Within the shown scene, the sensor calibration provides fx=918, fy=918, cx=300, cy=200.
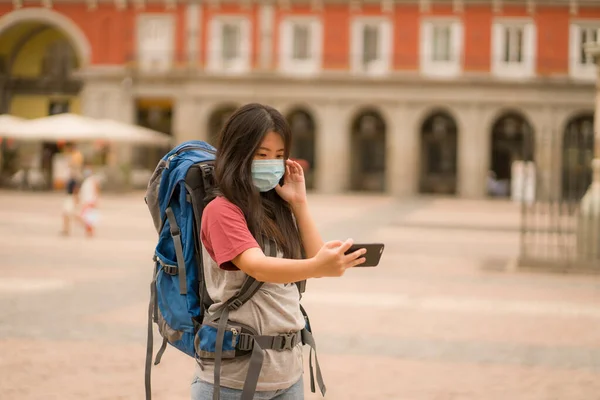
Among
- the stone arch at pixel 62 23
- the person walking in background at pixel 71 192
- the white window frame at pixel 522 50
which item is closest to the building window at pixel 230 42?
the stone arch at pixel 62 23

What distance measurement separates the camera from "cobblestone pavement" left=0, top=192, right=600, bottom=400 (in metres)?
6.39

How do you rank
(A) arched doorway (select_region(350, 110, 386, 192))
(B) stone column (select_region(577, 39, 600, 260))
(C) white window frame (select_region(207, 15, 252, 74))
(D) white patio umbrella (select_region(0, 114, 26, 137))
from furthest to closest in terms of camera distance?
1. (A) arched doorway (select_region(350, 110, 386, 192))
2. (C) white window frame (select_region(207, 15, 252, 74))
3. (D) white patio umbrella (select_region(0, 114, 26, 137))
4. (B) stone column (select_region(577, 39, 600, 260))

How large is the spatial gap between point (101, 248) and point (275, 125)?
1340 cm

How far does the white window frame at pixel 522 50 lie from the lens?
127 ft

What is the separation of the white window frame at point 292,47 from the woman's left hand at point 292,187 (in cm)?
3725

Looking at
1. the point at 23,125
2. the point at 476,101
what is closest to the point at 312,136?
the point at 476,101

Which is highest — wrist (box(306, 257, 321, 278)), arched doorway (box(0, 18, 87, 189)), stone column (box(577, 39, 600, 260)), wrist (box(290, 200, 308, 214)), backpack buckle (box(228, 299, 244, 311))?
arched doorway (box(0, 18, 87, 189))

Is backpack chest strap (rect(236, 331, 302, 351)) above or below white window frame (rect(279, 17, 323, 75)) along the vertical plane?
below

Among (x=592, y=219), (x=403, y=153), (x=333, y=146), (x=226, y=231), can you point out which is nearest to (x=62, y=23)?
(x=333, y=146)

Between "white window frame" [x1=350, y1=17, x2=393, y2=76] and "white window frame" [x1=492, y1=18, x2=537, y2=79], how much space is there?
14.7 feet

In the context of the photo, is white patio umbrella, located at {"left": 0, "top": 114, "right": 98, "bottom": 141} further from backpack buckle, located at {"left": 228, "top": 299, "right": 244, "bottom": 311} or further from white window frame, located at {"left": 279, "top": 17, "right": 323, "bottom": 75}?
backpack buckle, located at {"left": 228, "top": 299, "right": 244, "bottom": 311}

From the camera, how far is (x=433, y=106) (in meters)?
39.1

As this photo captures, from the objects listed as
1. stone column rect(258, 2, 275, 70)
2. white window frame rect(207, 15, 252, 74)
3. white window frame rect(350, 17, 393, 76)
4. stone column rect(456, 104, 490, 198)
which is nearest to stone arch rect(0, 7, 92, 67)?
white window frame rect(207, 15, 252, 74)

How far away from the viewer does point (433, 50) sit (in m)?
39.6
